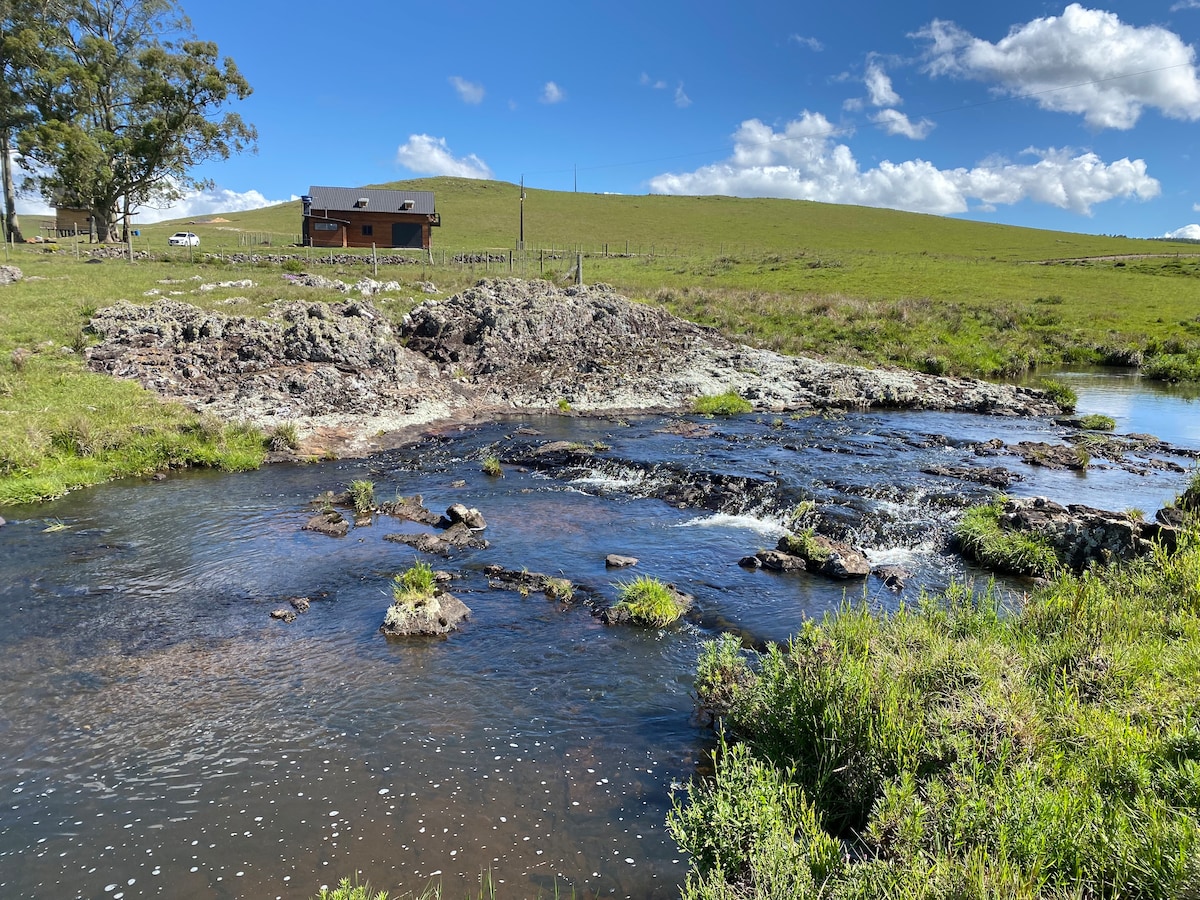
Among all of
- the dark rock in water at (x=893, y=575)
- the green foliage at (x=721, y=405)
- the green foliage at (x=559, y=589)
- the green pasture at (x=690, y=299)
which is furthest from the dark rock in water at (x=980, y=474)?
the green pasture at (x=690, y=299)

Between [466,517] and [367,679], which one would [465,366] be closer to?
[466,517]

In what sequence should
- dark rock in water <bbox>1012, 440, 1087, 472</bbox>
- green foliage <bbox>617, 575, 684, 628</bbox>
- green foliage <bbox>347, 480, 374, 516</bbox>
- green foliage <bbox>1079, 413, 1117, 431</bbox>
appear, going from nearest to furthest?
1. green foliage <bbox>617, 575, 684, 628</bbox>
2. green foliage <bbox>347, 480, 374, 516</bbox>
3. dark rock in water <bbox>1012, 440, 1087, 472</bbox>
4. green foliage <bbox>1079, 413, 1117, 431</bbox>

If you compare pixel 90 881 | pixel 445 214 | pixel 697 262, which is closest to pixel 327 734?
pixel 90 881

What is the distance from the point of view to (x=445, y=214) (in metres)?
125

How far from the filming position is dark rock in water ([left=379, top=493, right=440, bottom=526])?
16938 mm

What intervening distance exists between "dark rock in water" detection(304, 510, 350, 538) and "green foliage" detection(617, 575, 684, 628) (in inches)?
282

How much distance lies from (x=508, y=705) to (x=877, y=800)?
498cm

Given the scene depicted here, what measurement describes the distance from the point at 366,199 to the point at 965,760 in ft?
299

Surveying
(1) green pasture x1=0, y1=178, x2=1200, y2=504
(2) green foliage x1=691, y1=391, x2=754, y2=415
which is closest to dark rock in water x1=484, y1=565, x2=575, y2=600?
(1) green pasture x1=0, y1=178, x2=1200, y2=504

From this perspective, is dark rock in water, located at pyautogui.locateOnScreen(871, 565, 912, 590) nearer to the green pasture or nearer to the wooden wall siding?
the green pasture

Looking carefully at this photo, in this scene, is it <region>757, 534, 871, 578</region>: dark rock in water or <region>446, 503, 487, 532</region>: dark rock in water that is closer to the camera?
<region>757, 534, 871, 578</region>: dark rock in water

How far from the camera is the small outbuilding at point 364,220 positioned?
83.1 metres

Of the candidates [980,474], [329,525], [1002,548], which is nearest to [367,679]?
[329,525]

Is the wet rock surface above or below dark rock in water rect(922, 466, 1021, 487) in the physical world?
above
